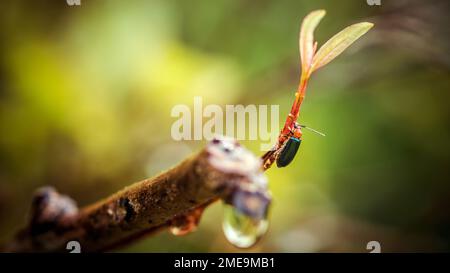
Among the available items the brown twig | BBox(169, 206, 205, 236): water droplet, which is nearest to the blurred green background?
the brown twig

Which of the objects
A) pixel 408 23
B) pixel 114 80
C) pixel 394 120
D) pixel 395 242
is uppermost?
pixel 408 23

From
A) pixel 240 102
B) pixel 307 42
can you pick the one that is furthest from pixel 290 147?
pixel 240 102

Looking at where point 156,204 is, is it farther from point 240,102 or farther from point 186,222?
point 240,102

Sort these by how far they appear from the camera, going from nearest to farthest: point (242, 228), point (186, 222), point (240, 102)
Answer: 1. point (242, 228)
2. point (186, 222)
3. point (240, 102)

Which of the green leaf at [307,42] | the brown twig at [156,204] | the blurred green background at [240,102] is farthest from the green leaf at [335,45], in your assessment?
the blurred green background at [240,102]

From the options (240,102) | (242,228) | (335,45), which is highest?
(240,102)

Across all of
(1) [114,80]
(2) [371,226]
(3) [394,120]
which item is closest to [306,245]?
(2) [371,226]
